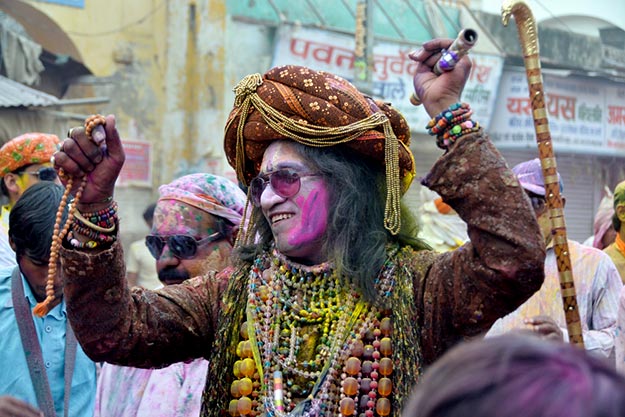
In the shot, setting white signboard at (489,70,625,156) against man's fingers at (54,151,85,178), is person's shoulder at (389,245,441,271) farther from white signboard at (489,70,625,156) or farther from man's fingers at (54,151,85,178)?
white signboard at (489,70,625,156)

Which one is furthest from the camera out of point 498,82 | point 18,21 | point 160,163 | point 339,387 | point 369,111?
point 498,82

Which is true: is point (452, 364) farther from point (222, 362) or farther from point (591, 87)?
point (591, 87)

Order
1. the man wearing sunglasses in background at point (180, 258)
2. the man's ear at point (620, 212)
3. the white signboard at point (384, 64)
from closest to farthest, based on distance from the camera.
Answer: the man wearing sunglasses in background at point (180, 258)
the man's ear at point (620, 212)
the white signboard at point (384, 64)

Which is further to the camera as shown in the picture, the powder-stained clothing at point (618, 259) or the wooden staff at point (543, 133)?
the powder-stained clothing at point (618, 259)

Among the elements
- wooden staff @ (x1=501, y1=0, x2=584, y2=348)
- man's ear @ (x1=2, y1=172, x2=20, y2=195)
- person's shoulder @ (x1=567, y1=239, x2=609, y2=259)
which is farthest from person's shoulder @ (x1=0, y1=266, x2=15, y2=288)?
person's shoulder @ (x1=567, y1=239, x2=609, y2=259)

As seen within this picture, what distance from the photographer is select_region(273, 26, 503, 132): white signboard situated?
613 inches

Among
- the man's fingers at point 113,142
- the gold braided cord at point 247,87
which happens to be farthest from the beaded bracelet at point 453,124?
the man's fingers at point 113,142

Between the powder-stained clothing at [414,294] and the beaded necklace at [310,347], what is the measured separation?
5 centimetres

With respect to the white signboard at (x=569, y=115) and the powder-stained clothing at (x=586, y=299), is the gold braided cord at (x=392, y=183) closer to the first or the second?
the powder-stained clothing at (x=586, y=299)

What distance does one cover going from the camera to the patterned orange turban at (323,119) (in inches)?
117

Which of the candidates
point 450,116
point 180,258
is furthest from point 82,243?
point 180,258

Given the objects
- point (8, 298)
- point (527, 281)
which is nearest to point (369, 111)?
point (527, 281)

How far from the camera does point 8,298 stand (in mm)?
3867

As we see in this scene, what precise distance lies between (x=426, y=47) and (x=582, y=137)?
17.2 metres
